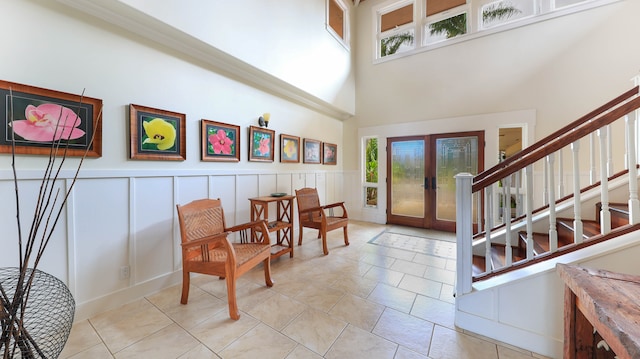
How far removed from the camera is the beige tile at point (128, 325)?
63.0 inches

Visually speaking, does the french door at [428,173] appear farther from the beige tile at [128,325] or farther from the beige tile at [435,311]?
the beige tile at [128,325]

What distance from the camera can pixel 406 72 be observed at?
4.61m

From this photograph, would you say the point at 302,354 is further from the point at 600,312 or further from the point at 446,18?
the point at 446,18

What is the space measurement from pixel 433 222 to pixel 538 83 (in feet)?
9.23

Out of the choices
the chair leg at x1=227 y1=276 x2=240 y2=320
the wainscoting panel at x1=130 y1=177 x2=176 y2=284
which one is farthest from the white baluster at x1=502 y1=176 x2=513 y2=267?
the wainscoting panel at x1=130 y1=177 x2=176 y2=284

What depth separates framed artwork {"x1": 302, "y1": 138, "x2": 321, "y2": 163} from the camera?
4.24 m

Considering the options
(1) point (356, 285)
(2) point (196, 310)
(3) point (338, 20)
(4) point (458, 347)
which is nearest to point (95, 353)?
(2) point (196, 310)

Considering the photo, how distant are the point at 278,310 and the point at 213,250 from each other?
0.90 meters

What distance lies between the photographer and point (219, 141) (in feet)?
9.17

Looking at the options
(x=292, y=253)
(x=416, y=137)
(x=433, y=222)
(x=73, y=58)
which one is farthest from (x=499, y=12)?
(x=73, y=58)

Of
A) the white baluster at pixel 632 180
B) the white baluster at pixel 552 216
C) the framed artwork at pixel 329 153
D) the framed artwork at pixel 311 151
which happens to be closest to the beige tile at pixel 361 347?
the white baluster at pixel 552 216

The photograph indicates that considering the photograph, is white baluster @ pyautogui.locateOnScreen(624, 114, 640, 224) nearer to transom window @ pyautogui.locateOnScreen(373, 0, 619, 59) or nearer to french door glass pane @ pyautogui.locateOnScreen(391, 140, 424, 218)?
french door glass pane @ pyautogui.locateOnScreen(391, 140, 424, 218)

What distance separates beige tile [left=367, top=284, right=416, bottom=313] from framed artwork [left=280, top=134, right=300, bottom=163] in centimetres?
241

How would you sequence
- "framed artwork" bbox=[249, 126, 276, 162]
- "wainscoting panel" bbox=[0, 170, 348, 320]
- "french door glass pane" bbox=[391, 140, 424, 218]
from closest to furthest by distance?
"wainscoting panel" bbox=[0, 170, 348, 320] < "framed artwork" bbox=[249, 126, 276, 162] < "french door glass pane" bbox=[391, 140, 424, 218]
